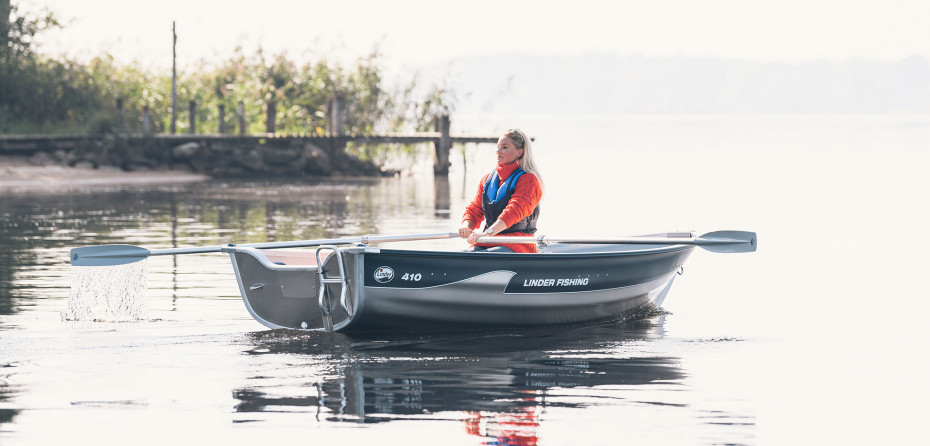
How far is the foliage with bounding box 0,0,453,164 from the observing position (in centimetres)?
3023

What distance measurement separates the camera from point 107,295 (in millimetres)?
10500

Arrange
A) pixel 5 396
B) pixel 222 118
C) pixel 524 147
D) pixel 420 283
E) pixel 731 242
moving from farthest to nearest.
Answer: pixel 222 118, pixel 731 242, pixel 524 147, pixel 420 283, pixel 5 396

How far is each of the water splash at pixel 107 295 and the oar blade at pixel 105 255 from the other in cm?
72

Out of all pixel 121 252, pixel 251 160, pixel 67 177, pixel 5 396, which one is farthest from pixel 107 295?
pixel 251 160

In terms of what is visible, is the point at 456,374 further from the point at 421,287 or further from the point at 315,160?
the point at 315,160

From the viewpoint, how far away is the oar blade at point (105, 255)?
9227mm

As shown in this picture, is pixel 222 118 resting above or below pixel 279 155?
above

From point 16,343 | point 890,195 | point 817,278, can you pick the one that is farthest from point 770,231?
point 16,343

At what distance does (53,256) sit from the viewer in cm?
1429

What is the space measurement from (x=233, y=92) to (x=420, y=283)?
79.6 feet

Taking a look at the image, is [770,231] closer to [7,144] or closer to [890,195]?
[890,195]

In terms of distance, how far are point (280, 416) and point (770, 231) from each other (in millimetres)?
13656

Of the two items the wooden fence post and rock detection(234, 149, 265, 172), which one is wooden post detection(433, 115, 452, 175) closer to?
the wooden fence post

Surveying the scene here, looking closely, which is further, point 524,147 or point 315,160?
point 315,160
